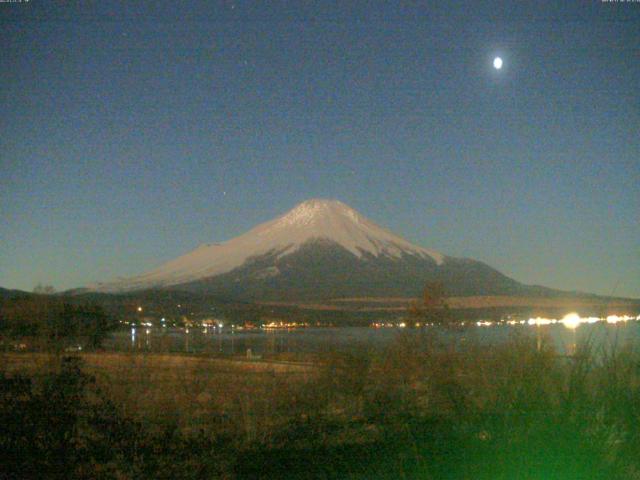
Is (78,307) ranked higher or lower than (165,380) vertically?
higher

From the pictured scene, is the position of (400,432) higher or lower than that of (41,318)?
lower

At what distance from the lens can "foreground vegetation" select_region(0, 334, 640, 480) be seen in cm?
829

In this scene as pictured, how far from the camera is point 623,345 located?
1034 cm

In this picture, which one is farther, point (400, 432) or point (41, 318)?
point (41, 318)

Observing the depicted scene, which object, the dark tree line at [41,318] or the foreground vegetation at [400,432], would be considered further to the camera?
the dark tree line at [41,318]

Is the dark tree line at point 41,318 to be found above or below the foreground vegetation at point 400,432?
above

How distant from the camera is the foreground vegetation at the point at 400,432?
8.29 m

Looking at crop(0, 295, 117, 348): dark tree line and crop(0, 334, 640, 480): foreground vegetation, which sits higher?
crop(0, 295, 117, 348): dark tree line

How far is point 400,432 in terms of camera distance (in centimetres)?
1125

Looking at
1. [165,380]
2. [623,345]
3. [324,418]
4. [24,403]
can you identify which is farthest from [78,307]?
[623,345]

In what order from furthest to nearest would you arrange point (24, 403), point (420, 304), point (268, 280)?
1. point (268, 280)
2. point (420, 304)
3. point (24, 403)

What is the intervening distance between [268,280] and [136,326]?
43.3m

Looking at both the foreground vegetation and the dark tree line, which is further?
the dark tree line

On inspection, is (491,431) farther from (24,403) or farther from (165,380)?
(165,380)
